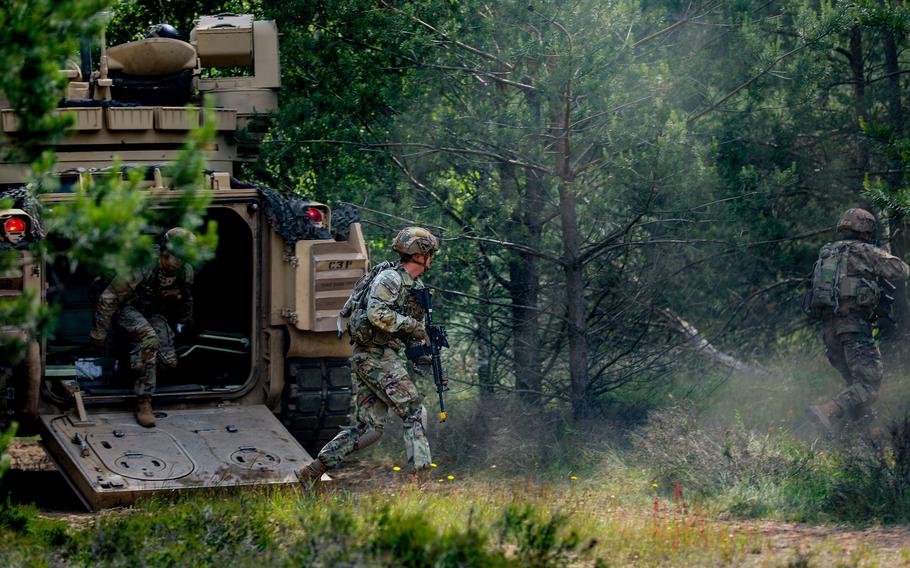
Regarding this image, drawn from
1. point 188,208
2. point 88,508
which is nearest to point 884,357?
point 88,508

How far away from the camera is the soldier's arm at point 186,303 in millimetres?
9453

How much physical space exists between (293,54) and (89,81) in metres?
2.08

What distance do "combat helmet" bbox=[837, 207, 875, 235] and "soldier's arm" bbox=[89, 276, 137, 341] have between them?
5411mm

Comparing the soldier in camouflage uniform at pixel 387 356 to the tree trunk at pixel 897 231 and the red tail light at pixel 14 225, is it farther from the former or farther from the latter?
the tree trunk at pixel 897 231

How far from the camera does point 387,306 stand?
8.11 m

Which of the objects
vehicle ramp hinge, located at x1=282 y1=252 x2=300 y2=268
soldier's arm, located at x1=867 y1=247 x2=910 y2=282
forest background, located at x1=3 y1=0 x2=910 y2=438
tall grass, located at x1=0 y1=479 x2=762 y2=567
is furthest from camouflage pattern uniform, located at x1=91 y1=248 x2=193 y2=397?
soldier's arm, located at x1=867 y1=247 x2=910 y2=282

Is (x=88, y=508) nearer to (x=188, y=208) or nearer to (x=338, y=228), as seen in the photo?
(x=338, y=228)

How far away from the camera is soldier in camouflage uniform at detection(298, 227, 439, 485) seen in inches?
320

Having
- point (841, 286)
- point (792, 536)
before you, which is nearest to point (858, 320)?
point (841, 286)

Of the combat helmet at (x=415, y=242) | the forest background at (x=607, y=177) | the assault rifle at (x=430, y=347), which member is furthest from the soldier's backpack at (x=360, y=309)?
the forest background at (x=607, y=177)

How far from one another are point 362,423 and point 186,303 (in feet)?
7.10

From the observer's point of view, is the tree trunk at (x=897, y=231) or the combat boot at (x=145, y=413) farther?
the tree trunk at (x=897, y=231)

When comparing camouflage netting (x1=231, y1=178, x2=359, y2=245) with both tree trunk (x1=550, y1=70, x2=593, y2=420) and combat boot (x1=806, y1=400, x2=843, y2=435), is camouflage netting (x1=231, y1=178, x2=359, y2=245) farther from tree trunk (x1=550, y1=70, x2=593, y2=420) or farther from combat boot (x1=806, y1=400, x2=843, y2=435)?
combat boot (x1=806, y1=400, x2=843, y2=435)

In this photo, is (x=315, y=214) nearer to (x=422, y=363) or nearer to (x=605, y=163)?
(x=422, y=363)
